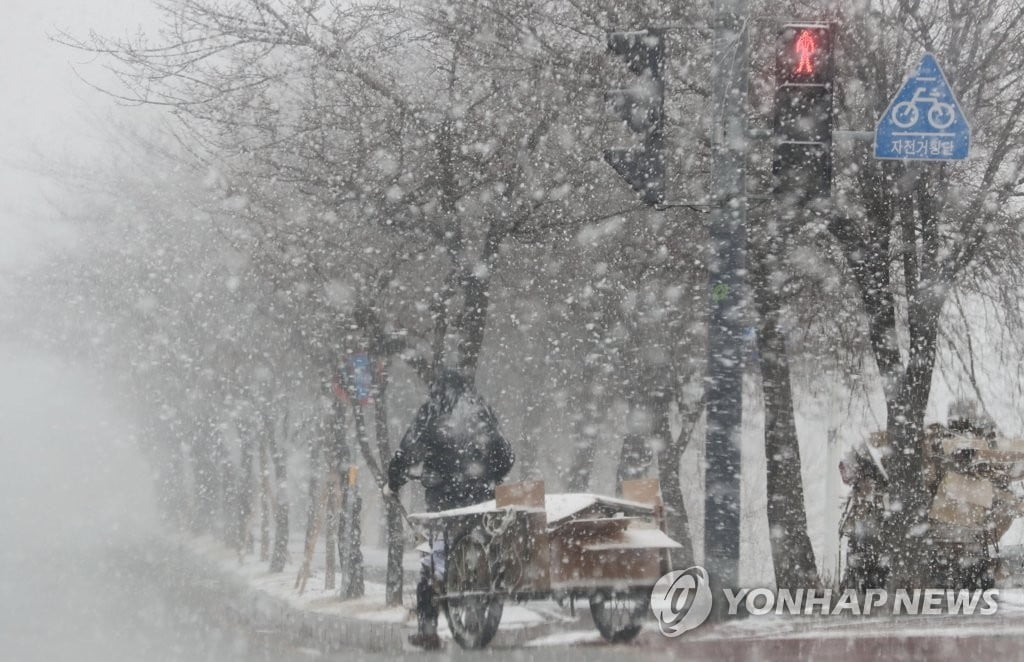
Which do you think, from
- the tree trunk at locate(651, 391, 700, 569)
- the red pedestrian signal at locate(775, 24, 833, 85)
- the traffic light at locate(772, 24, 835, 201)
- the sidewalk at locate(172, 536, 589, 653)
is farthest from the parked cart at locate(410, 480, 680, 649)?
the tree trunk at locate(651, 391, 700, 569)

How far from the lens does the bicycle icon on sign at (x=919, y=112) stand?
29.7ft

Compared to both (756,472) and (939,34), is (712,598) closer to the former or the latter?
(939,34)

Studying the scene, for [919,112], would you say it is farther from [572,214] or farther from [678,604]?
[572,214]

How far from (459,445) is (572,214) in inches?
172

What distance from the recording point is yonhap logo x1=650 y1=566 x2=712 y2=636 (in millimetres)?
10047

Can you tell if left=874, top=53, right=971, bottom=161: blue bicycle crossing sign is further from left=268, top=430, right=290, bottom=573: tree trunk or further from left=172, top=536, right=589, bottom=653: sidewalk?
left=268, top=430, right=290, bottom=573: tree trunk

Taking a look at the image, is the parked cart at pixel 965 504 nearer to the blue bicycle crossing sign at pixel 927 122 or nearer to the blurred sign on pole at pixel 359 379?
the blue bicycle crossing sign at pixel 927 122

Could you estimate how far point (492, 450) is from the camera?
12586 mm

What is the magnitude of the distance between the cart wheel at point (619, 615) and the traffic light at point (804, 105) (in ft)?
12.0

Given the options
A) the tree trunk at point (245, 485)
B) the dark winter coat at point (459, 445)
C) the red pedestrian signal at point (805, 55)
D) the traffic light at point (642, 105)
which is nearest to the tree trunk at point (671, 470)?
the dark winter coat at point (459, 445)

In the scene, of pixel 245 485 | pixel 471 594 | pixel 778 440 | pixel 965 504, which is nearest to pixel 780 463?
pixel 778 440

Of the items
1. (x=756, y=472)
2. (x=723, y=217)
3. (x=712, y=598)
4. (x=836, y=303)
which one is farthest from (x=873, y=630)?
(x=756, y=472)

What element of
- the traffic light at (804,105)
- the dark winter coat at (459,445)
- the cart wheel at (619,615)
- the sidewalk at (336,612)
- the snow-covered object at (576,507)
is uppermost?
the traffic light at (804,105)

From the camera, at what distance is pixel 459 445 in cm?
1255
